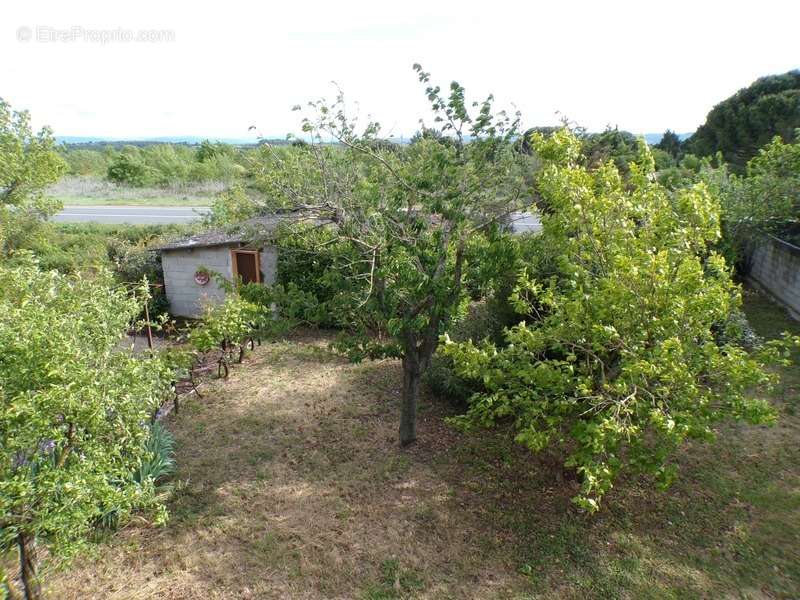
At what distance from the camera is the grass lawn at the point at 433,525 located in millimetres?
4711

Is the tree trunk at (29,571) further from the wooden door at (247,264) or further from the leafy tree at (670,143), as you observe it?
the leafy tree at (670,143)

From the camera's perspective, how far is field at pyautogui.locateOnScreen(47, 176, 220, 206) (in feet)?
110

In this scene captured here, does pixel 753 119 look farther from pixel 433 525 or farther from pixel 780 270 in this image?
pixel 433 525

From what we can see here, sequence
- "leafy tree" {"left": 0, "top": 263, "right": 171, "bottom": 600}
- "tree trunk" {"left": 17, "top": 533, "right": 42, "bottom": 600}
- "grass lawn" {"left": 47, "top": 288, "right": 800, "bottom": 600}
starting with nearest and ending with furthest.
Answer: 1. "leafy tree" {"left": 0, "top": 263, "right": 171, "bottom": 600}
2. "tree trunk" {"left": 17, "top": 533, "right": 42, "bottom": 600}
3. "grass lawn" {"left": 47, "top": 288, "right": 800, "bottom": 600}

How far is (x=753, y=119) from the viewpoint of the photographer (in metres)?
22.5

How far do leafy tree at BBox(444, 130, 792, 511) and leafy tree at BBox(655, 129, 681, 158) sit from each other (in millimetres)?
31166

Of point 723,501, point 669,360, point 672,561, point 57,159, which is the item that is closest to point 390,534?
point 672,561

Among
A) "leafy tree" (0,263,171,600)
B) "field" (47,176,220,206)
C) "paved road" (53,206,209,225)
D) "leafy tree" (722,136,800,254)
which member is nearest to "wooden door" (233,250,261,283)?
"leafy tree" (0,263,171,600)

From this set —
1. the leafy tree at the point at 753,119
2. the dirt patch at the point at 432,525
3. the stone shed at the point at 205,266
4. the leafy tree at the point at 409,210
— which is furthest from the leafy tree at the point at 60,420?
the leafy tree at the point at 753,119

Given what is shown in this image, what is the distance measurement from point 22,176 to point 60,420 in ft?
43.9

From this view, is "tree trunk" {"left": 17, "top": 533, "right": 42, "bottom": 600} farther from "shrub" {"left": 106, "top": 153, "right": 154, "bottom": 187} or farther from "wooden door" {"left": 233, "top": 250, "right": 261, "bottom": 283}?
"shrub" {"left": 106, "top": 153, "right": 154, "bottom": 187}

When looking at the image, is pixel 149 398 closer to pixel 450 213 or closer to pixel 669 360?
pixel 450 213

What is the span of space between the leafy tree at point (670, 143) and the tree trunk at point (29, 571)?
117 ft

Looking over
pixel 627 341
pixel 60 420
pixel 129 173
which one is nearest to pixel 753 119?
pixel 627 341
